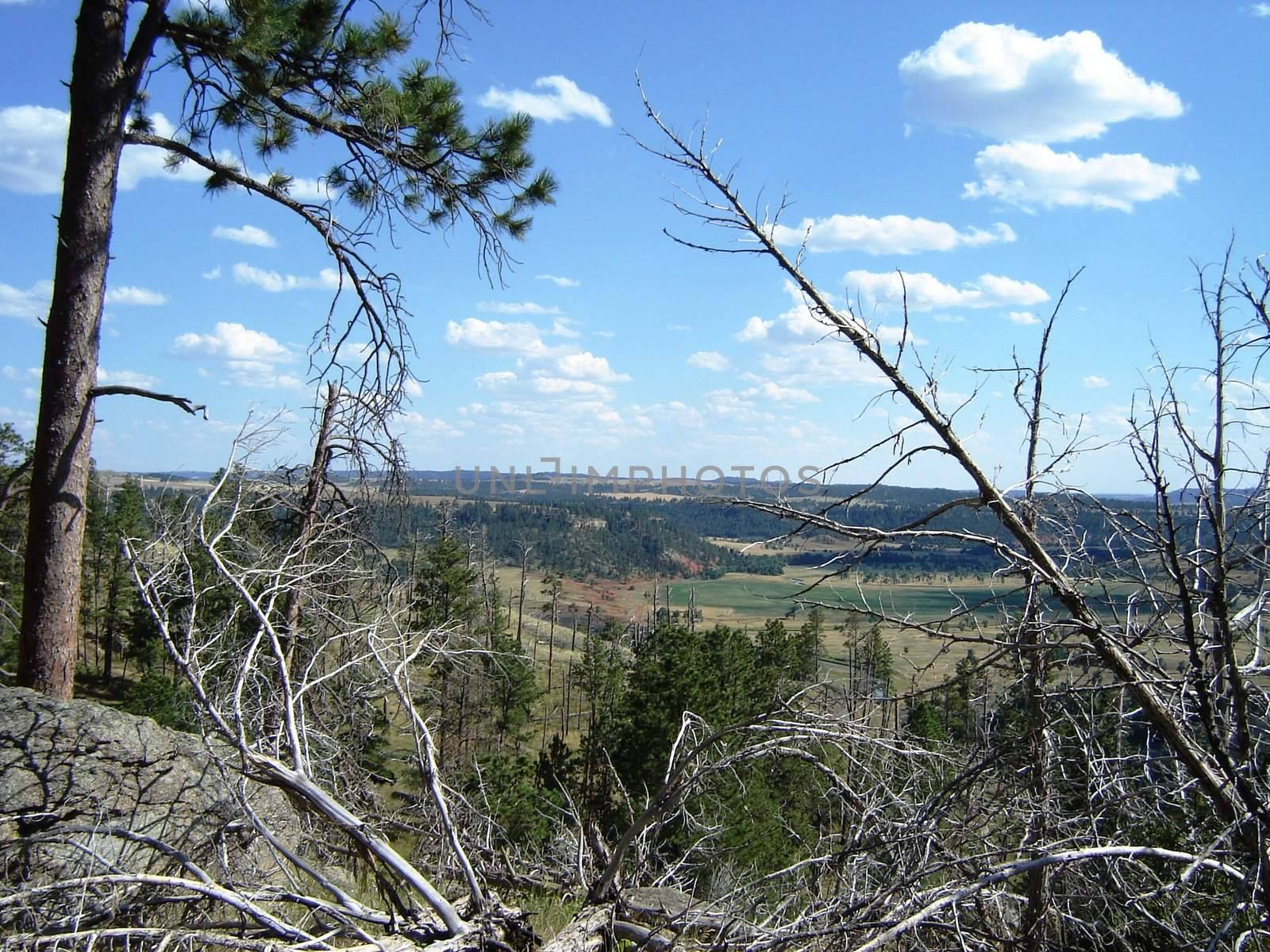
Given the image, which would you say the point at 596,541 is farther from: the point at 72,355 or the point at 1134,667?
the point at 1134,667

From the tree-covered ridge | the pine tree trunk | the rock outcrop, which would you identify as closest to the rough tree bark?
the pine tree trunk

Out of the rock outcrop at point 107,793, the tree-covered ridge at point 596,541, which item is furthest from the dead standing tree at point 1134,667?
the tree-covered ridge at point 596,541

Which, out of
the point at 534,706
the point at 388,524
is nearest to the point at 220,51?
the point at 388,524

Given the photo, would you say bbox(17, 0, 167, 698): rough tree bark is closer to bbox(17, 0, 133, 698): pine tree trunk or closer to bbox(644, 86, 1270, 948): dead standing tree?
bbox(17, 0, 133, 698): pine tree trunk

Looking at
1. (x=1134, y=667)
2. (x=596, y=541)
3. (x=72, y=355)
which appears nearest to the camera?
(x=1134, y=667)

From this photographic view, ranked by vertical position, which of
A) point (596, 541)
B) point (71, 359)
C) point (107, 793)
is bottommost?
point (596, 541)

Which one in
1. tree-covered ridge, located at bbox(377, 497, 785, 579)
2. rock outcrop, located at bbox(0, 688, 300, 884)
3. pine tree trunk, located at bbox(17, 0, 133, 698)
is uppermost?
pine tree trunk, located at bbox(17, 0, 133, 698)

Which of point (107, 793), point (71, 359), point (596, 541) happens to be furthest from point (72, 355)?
point (596, 541)

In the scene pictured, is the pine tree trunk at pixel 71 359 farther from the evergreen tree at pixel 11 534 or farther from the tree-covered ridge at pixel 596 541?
the tree-covered ridge at pixel 596 541

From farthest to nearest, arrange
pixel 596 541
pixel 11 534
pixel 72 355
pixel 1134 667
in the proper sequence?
pixel 596 541
pixel 11 534
pixel 72 355
pixel 1134 667
